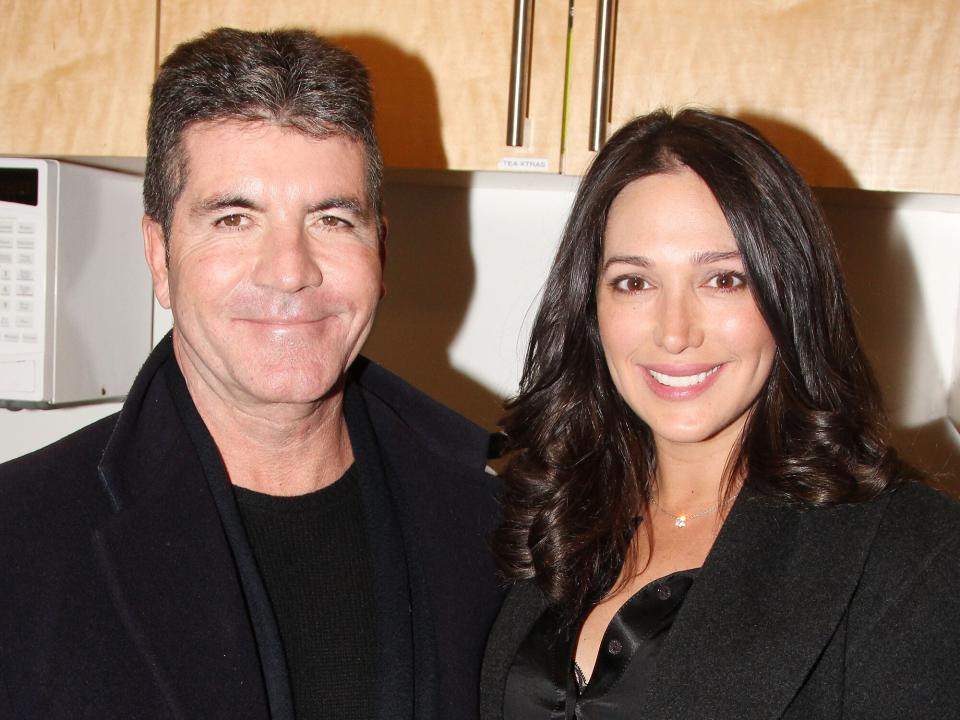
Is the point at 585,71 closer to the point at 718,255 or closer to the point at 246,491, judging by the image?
the point at 718,255

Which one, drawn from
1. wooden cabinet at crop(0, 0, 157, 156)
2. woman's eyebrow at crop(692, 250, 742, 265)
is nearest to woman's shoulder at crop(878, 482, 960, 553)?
woman's eyebrow at crop(692, 250, 742, 265)

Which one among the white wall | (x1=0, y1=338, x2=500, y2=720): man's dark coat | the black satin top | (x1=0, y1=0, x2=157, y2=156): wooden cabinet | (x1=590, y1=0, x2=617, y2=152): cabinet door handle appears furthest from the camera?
the white wall

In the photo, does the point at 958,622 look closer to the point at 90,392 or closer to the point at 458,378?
the point at 458,378

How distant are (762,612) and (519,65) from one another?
2.90 ft

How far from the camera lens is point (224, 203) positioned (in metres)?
1.18

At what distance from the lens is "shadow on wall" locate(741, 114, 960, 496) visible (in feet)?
6.20

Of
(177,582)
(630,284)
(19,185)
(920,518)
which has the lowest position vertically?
(177,582)

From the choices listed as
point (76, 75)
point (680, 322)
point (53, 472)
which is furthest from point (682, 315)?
point (76, 75)

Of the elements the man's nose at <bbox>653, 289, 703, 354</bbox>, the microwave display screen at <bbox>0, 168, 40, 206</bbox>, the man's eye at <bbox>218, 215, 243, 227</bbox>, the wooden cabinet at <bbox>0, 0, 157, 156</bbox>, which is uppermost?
the wooden cabinet at <bbox>0, 0, 157, 156</bbox>

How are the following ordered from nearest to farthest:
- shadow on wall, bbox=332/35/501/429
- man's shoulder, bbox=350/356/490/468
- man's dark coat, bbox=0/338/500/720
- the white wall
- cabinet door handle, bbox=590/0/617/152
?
man's dark coat, bbox=0/338/500/720 < man's shoulder, bbox=350/356/490/468 < cabinet door handle, bbox=590/0/617/152 < the white wall < shadow on wall, bbox=332/35/501/429

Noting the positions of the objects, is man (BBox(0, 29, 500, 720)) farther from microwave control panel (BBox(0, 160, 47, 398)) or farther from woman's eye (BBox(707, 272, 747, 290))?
microwave control panel (BBox(0, 160, 47, 398))

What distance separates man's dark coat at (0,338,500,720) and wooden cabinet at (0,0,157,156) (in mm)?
610

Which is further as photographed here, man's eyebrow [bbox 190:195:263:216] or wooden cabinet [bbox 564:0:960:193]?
wooden cabinet [bbox 564:0:960:193]

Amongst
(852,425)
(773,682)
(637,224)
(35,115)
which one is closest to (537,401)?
(637,224)
